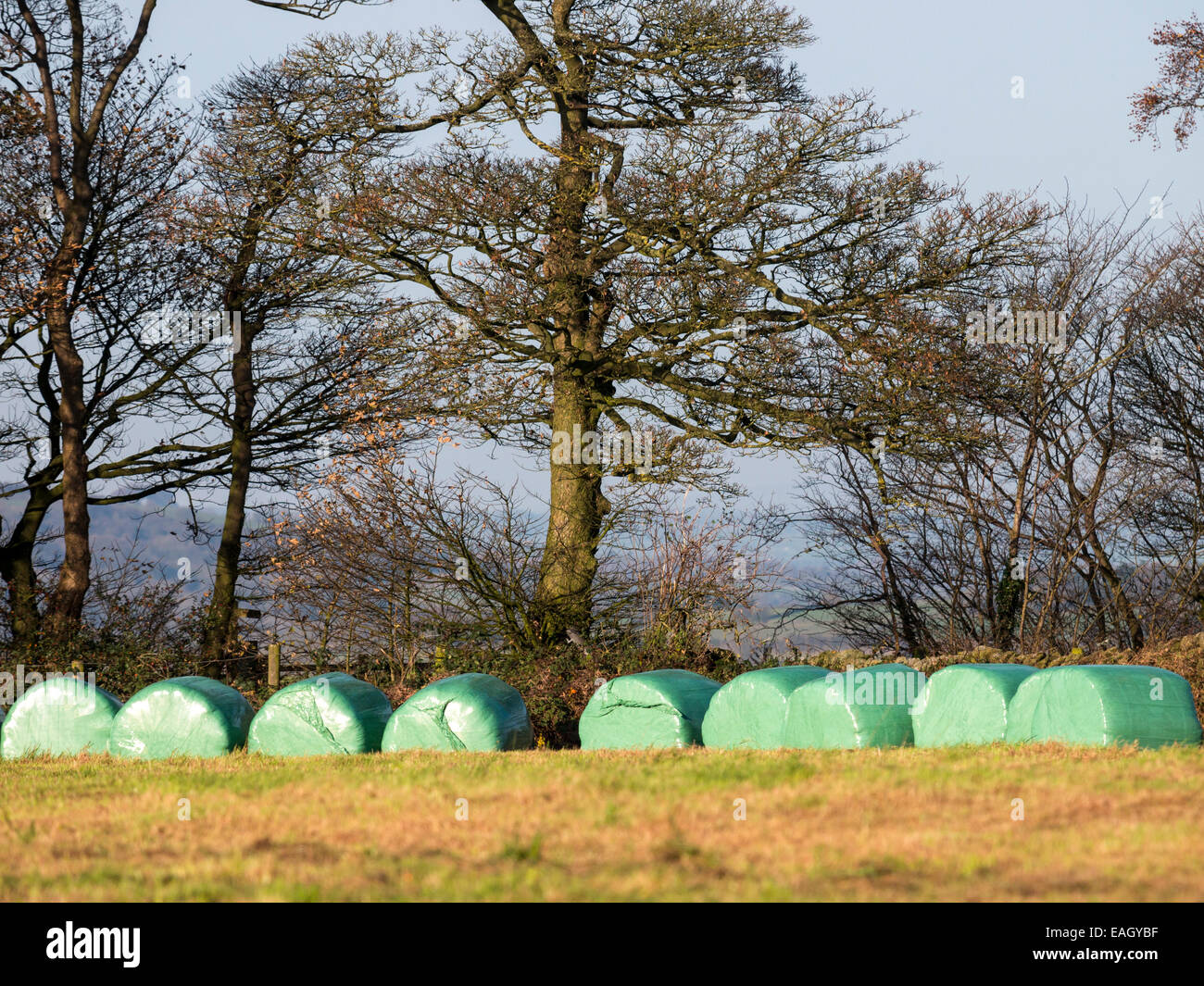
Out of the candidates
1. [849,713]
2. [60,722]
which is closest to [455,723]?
[849,713]

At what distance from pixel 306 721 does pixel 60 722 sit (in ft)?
8.09

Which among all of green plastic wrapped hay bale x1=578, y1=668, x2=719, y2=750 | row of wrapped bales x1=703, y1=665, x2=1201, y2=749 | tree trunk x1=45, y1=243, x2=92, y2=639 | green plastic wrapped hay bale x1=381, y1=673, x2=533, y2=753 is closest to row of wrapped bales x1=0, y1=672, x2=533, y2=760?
green plastic wrapped hay bale x1=381, y1=673, x2=533, y2=753

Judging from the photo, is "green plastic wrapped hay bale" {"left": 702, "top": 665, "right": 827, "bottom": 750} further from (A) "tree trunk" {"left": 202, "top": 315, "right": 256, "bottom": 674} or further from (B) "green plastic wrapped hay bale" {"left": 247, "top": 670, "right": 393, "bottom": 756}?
(A) "tree trunk" {"left": 202, "top": 315, "right": 256, "bottom": 674}

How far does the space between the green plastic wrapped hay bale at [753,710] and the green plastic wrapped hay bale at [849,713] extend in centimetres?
10

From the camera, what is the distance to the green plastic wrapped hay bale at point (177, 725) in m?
9.45

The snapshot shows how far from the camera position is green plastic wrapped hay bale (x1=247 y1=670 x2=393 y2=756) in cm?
921

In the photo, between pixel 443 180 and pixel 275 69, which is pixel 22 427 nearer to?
pixel 275 69

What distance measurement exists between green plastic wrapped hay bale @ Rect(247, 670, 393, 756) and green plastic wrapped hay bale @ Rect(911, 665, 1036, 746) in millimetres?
4107

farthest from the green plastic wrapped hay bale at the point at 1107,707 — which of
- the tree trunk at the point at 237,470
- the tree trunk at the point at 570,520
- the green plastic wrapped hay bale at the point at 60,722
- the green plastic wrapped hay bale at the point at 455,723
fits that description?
the tree trunk at the point at 237,470

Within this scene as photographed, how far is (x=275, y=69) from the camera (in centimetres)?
1772

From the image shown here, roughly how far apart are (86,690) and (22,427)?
835cm

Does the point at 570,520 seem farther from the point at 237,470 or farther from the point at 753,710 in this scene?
the point at 237,470

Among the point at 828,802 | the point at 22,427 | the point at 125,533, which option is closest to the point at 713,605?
the point at 828,802

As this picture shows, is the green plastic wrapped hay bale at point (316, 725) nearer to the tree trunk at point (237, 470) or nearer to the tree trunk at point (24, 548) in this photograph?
the tree trunk at point (24, 548)
